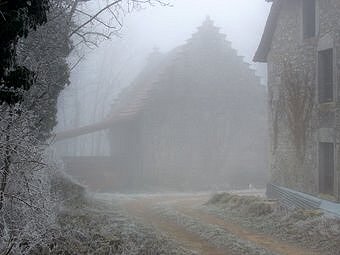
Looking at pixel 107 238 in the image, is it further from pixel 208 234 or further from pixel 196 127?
pixel 196 127

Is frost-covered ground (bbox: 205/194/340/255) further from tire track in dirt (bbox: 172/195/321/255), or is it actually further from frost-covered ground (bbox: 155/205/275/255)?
frost-covered ground (bbox: 155/205/275/255)

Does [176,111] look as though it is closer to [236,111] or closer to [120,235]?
[236,111]

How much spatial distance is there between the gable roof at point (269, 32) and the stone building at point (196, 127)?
11.9 m

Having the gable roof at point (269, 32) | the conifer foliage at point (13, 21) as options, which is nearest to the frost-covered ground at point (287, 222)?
the gable roof at point (269, 32)

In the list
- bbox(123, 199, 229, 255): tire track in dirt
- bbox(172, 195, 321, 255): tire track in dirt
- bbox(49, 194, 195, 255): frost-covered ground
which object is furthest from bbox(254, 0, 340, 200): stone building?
bbox(49, 194, 195, 255): frost-covered ground

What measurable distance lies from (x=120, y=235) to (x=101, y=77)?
147 feet

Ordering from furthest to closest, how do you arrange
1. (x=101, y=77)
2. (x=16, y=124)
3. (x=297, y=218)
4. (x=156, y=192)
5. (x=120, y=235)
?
(x=101, y=77) < (x=156, y=192) < (x=297, y=218) < (x=120, y=235) < (x=16, y=124)

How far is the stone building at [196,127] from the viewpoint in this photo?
32125 millimetres

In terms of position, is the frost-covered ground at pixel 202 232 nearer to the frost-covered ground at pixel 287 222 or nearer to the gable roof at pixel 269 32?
the frost-covered ground at pixel 287 222

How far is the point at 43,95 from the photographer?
12062 mm

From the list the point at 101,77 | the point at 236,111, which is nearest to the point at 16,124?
the point at 236,111

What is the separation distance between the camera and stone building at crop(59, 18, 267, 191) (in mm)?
32125

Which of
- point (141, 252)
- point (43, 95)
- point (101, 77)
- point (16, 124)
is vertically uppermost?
point (101, 77)

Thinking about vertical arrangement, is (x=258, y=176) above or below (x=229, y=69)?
below
